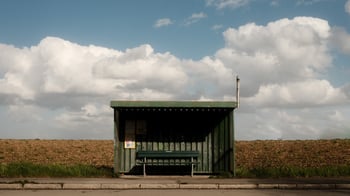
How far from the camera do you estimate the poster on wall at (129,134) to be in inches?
624

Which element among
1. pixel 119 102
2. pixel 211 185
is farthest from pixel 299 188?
pixel 119 102

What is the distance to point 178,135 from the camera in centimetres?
1605

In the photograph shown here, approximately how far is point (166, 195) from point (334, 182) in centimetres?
541

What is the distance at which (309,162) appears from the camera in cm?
2467

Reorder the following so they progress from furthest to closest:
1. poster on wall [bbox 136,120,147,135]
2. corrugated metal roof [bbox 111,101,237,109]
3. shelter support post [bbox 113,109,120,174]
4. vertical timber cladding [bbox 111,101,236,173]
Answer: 1. poster on wall [bbox 136,120,147,135]
2. vertical timber cladding [bbox 111,101,236,173]
3. shelter support post [bbox 113,109,120,174]
4. corrugated metal roof [bbox 111,101,237,109]

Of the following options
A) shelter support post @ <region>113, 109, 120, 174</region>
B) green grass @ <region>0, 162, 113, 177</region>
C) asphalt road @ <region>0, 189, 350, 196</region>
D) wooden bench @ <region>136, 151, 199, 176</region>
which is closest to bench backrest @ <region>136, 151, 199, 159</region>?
wooden bench @ <region>136, 151, 199, 176</region>

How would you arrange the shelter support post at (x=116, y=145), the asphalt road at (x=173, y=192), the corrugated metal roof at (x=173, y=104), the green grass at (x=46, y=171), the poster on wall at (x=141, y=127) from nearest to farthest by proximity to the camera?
1. the asphalt road at (x=173, y=192)
2. the corrugated metal roof at (x=173, y=104)
3. the green grass at (x=46, y=171)
4. the shelter support post at (x=116, y=145)
5. the poster on wall at (x=141, y=127)

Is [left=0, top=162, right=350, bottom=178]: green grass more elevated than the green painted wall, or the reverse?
the green painted wall

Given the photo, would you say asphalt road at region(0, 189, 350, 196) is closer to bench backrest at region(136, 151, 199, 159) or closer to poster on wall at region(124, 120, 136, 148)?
bench backrest at region(136, 151, 199, 159)

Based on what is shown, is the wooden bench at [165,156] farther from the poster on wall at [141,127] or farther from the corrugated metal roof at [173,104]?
the corrugated metal roof at [173,104]

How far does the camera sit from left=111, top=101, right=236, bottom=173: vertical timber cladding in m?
15.8

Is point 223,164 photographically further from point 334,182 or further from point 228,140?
point 334,182

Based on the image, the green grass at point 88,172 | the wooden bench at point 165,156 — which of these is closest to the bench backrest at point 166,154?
the wooden bench at point 165,156

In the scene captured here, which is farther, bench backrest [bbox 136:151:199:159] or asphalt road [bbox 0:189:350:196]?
bench backrest [bbox 136:151:199:159]
